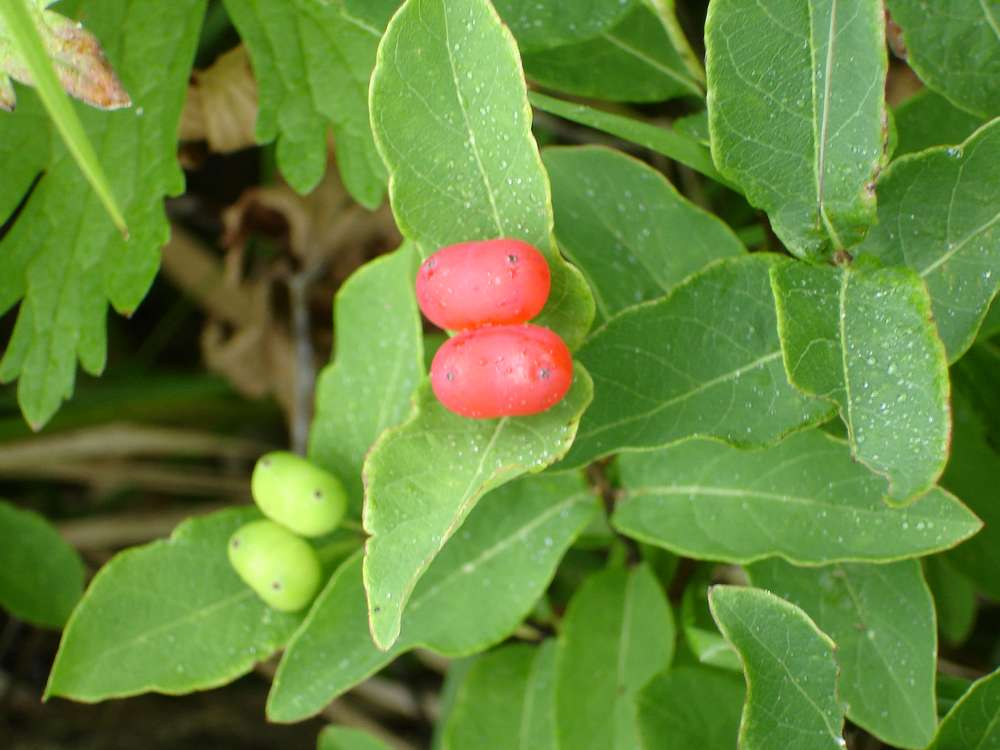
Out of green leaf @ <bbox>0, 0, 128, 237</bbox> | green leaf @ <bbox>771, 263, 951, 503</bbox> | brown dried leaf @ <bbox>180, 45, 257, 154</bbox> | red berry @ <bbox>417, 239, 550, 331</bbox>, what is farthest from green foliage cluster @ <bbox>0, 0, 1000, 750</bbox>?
green leaf @ <bbox>0, 0, 128, 237</bbox>

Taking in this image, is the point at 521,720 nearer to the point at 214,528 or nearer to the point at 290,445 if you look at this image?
the point at 214,528

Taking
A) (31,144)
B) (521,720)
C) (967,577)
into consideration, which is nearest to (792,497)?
(967,577)

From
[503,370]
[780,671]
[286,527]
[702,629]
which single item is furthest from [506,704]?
[503,370]

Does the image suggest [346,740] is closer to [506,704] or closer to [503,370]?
[506,704]

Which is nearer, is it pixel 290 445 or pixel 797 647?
pixel 797 647

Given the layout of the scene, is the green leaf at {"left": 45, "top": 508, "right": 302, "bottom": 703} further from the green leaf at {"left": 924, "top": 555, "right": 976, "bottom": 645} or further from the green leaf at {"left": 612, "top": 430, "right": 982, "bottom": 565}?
the green leaf at {"left": 924, "top": 555, "right": 976, "bottom": 645}
